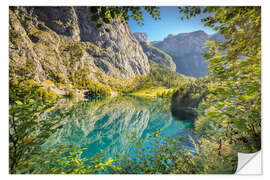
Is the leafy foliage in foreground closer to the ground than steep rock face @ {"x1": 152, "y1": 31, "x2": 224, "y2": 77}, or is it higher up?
closer to the ground

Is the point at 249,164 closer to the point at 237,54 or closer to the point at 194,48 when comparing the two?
the point at 237,54

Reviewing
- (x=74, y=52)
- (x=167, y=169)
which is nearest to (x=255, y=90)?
(x=167, y=169)

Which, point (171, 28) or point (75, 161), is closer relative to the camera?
point (75, 161)

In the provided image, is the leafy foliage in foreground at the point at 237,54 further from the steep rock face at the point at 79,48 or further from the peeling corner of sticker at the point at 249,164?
the steep rock face at the point at 79,48

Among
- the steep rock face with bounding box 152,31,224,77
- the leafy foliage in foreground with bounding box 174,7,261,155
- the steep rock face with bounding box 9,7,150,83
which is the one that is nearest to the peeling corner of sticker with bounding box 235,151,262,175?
the leafy foliage in foreground with bounding box 174,7,261,155

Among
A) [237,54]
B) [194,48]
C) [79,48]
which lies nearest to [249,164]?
[237,54]

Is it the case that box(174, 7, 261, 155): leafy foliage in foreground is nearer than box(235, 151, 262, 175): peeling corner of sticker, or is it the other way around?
box(174, 7, 261, 155): leafy foliage in foreground

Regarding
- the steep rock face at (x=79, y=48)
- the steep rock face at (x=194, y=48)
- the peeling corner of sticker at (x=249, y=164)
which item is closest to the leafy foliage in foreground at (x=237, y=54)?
the steep rock face at (x=194, y=48)

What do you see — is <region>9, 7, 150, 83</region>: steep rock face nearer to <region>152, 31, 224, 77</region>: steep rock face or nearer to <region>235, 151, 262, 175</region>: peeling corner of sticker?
<region>152, 31, 224, 77</region>: steep rock face

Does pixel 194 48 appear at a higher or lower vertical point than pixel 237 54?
higher

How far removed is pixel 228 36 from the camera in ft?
4.59
